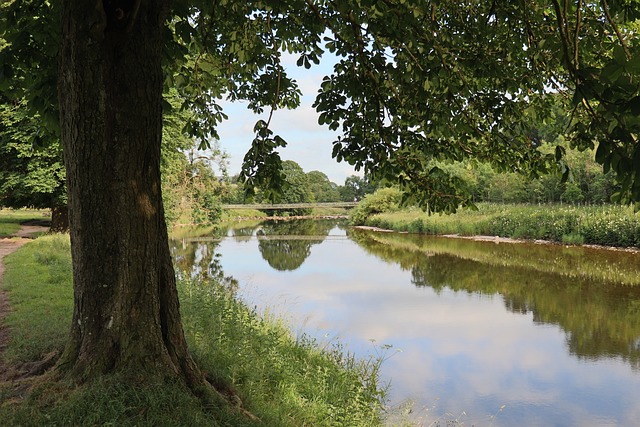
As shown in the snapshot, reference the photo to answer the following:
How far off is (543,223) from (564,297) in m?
13.9

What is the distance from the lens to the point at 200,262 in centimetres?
1917

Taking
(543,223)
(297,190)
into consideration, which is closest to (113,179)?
(543,223)

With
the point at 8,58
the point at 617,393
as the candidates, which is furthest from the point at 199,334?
the point at 617,393

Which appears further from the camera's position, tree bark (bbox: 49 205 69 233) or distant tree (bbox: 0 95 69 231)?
tree bark (bbox: 49 205 69 233)

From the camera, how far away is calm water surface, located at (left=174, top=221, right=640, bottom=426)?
7160 millimetres

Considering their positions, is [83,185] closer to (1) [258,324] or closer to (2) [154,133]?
(2) [154,133]

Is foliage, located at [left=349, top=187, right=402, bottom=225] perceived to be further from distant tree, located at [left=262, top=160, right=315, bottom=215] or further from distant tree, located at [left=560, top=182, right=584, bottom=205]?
distant tree, located at [left=262, top=160, right=315, bottom=215]

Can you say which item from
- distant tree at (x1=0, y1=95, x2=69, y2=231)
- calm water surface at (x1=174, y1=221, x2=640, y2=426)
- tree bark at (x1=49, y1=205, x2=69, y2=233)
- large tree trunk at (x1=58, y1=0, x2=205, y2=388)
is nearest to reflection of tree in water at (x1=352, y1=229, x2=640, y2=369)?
calm water surface at (x1=174, y1=221, x2=640, y2=426)

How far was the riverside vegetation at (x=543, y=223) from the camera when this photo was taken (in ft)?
70.8

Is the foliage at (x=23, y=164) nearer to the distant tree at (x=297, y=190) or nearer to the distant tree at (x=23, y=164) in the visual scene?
the distant tree at (x=23, y=164)

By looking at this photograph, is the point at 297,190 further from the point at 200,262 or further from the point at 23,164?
the point at 23,164

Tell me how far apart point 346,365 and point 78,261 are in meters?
4.97

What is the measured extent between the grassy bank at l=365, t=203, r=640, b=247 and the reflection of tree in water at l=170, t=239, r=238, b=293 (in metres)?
15.5

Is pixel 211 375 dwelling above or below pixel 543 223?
below
